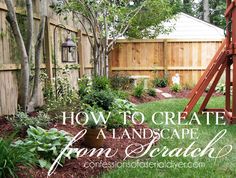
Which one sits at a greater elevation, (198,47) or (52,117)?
(198,47)

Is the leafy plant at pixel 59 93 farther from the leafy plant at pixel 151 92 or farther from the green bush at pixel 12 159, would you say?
the leafy plant at pixel 151 92

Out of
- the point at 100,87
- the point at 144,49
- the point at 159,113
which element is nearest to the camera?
the point at 159,113

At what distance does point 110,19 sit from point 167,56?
378 centimetres

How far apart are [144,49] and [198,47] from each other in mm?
1816

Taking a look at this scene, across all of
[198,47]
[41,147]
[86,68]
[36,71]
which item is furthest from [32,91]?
[198,47]

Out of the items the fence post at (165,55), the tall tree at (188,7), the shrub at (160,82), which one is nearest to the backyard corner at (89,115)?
the shrub at (160,82)

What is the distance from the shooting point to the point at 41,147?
9.55 feet

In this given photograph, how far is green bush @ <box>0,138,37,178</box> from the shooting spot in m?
2.42

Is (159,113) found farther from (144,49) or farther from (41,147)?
(144,49)

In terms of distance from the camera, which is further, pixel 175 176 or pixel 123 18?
pixel 123 18

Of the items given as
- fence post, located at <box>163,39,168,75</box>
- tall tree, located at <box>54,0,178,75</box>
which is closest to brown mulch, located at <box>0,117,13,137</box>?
tall tree, located at <box>54,0,178,75</box>

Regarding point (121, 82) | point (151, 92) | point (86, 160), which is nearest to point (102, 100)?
point (86, 160)

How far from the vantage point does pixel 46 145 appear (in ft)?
9.53

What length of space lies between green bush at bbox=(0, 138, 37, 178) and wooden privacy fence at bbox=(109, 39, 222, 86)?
838cm
